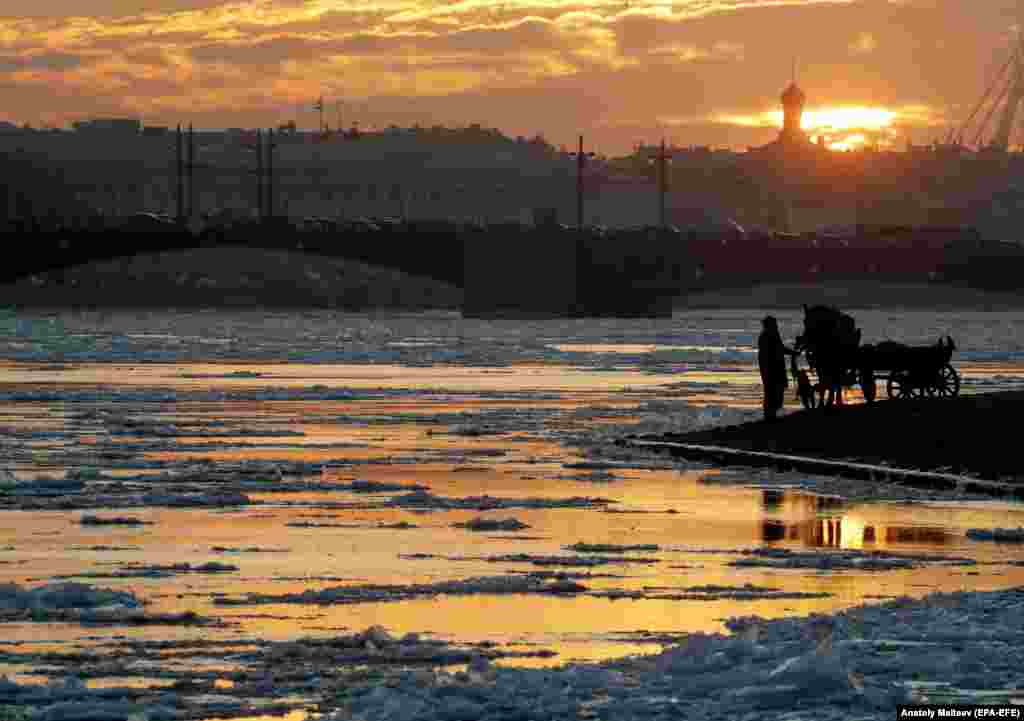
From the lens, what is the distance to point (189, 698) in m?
13.4

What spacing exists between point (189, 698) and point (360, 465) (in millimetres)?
16515

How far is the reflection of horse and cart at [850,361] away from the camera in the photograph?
37.3 metres

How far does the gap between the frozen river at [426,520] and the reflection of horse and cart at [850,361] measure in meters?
1.68

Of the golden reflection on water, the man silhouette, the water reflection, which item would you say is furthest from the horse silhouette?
the water reflection

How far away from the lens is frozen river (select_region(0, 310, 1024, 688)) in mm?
16734

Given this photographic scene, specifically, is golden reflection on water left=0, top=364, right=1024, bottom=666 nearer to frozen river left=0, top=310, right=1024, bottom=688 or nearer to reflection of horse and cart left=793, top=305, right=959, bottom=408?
frozen river left=0, top=310, right=1024, bottom=688

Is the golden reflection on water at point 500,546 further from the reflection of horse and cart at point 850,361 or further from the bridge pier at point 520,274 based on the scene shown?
the bridge pier at point 520,274

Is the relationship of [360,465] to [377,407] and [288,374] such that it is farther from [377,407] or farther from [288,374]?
[288,374]

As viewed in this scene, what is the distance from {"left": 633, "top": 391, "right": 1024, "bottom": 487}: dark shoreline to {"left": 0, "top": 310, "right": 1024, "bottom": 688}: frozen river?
1561 mm

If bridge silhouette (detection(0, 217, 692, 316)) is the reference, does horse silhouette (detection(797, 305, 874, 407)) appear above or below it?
above

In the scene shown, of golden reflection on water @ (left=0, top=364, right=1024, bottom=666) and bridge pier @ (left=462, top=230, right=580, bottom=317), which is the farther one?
bridge pier @ (left=462, top=230, right=580, bottom=317)

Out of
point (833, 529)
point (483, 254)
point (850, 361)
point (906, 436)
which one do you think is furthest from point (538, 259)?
point (833, 529)

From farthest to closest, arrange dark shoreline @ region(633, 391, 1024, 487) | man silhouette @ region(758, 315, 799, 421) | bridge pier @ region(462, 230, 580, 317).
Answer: bridge pier @ region(462, 230, 580, 317), man silhouette @ region(758, 315, 799, 421), dark shoreline @ region(633, 391, 1024, 487)

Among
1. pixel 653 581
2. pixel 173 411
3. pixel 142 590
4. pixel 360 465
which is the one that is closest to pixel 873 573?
pixel 653 581
